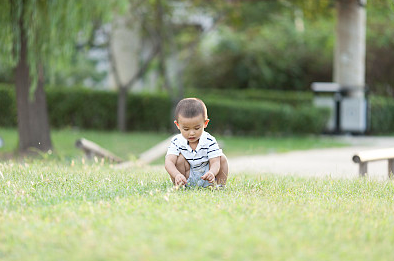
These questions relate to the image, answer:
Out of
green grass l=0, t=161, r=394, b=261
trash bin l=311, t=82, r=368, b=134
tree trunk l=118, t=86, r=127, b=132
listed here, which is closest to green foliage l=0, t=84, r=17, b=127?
tree trunk l=118, t=86, r=127, b=132

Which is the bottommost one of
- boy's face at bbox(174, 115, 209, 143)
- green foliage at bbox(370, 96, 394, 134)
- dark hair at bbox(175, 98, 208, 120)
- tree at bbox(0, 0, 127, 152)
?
green foliage at bbox(370, 96, 394, 134)

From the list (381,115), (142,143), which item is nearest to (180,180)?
(142,143)

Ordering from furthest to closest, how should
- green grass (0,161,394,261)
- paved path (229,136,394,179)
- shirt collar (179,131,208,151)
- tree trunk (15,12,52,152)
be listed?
1. tree trunk (15,12,52,152)
2. paved path (229,136,394,179)
3. shirt collar (179,131,208,151)
4. green grass (0,161,394,261)

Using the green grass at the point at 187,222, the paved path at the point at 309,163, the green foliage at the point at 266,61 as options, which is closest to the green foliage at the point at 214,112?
the paved path at the point at 309,163

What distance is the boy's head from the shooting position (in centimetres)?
489

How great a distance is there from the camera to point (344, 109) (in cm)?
1712

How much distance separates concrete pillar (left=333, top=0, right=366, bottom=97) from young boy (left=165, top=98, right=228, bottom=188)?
42.9 ft

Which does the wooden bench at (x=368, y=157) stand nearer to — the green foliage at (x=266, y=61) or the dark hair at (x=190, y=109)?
the dark hair at (x=190, y=109)

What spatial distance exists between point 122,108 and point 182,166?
1245cm

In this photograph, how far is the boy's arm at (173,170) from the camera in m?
4.87

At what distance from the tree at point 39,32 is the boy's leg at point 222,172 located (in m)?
5.05

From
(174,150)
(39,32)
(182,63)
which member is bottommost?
(174,150)

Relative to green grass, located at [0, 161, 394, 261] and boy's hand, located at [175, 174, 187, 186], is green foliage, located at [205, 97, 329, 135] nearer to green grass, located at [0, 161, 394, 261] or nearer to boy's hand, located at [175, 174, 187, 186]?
green grass, located at [0, 161, 394, 261]

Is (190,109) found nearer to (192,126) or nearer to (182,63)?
(192,126)
